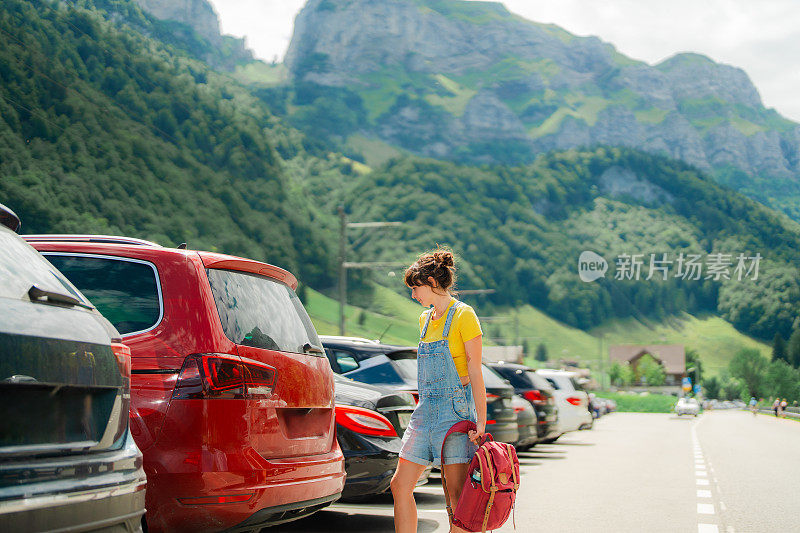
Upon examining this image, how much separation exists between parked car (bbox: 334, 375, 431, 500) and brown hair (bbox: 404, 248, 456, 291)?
2.38m

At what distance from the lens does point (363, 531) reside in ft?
25.0

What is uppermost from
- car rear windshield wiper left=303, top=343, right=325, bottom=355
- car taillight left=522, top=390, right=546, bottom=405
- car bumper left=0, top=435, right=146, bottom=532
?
car rear windshield wiper left=303, top=343, right=325, bottom=355

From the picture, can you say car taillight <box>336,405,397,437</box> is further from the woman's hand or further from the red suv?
the woman's hand

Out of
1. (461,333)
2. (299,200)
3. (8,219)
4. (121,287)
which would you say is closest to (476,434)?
(461,333)

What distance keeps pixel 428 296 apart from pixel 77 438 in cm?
263

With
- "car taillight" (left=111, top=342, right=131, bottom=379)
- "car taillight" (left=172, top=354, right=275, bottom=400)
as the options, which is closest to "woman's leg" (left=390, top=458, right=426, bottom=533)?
"car taillight" (left=172, top=354, right=275, bottom=400)

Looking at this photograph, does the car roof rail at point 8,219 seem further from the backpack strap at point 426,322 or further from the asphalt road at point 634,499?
the asphalt road at point 634,499

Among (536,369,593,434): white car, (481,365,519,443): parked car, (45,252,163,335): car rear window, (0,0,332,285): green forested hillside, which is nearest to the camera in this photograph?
(45,252,163,335): car rear window

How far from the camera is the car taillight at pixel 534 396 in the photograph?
1720cm

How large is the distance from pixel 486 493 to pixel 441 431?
451 millimetres

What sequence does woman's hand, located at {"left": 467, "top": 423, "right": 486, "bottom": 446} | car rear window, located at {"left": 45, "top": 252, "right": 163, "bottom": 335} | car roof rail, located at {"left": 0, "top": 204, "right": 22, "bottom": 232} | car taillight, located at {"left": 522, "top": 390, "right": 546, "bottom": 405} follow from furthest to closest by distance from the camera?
car taillight, located at {"left": 522, "top": 390, "right": 546, "bottom": 405}
woman's hand, located at {"left": 467, "top": 423, "right": 486, "bottom": 446}
car rear window, located at {"left": 45, "top": 252, "right": 163, "bottom": 335}
car roof rail, located at {"left": 0, "top": 204, "right": 22, "bottom": 232}

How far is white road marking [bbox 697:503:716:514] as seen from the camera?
30.6 ft

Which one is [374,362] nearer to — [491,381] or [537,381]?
[491,381]

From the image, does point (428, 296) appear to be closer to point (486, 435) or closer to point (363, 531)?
point (486, 435)
